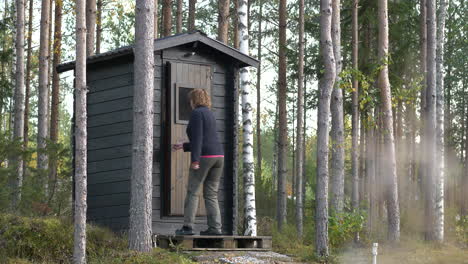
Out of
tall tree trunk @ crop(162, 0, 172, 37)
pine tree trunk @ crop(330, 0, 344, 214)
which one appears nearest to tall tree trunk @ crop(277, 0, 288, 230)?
A: pine tree trunk @ crop(330, 0, 344, 214)

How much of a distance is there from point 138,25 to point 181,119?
219cm

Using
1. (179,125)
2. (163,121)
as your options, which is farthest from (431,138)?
(163,121)

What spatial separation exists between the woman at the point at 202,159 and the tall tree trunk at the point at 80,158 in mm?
1676

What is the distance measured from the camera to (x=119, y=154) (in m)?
12.2

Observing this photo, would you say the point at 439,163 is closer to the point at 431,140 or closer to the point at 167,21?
the point at 431,140

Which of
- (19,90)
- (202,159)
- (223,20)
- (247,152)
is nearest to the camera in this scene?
(202,159)

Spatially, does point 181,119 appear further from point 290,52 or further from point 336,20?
point 290,52

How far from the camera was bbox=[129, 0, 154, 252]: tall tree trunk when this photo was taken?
10.1 m

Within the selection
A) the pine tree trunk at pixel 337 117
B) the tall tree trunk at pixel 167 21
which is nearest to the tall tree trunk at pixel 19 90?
the tall tree trunk at pixel 167 21

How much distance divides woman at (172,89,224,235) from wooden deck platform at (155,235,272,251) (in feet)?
0.65

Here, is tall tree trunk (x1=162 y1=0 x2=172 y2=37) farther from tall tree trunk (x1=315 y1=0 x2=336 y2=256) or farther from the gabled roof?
tall tree trunk (x1=315 y1=0 x2=336 y2=256)

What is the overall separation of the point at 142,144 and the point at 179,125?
6.44ft

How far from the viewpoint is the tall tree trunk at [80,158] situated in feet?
31.7

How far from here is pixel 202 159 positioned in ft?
35.5
